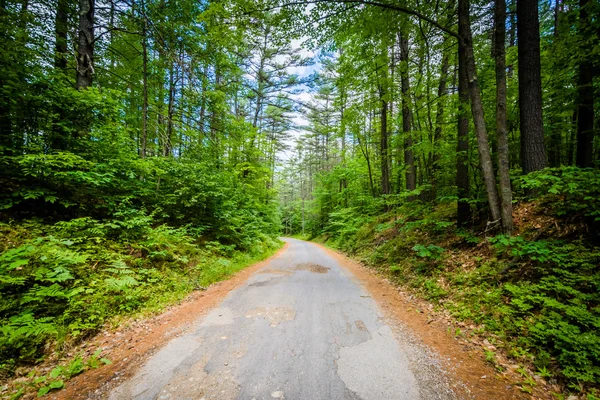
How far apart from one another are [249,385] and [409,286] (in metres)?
5.02

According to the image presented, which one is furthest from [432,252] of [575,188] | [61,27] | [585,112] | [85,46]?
[61,27]

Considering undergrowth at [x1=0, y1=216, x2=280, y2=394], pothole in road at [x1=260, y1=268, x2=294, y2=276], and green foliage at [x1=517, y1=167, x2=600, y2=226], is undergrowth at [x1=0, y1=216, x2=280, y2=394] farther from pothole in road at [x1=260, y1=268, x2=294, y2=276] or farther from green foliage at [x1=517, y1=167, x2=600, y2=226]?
green foliage at [x1=517, y1=167, x2=600, y2=226]

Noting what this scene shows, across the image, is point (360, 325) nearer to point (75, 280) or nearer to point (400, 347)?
point (400, 347)

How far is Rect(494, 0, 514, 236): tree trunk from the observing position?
497 centimetres

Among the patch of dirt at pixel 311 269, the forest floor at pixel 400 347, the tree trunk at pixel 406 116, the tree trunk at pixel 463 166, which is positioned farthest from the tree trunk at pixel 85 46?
the tree trunk at pixel 406 116

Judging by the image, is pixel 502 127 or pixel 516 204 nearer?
pixel 502 127

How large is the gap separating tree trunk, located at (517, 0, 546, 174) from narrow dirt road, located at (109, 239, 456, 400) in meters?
5.28

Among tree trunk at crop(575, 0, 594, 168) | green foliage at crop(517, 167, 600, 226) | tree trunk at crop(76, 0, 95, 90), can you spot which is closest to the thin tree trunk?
tree trunk at crop(76, 0, 95, 90)

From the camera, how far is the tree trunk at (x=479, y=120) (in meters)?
5.32

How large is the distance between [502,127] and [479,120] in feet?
1.73

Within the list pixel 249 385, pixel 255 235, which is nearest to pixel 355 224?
pixel 255 235

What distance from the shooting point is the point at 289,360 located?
282 centimetres

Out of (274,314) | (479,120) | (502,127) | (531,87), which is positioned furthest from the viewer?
(479,120)

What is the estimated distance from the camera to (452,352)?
313 cm
